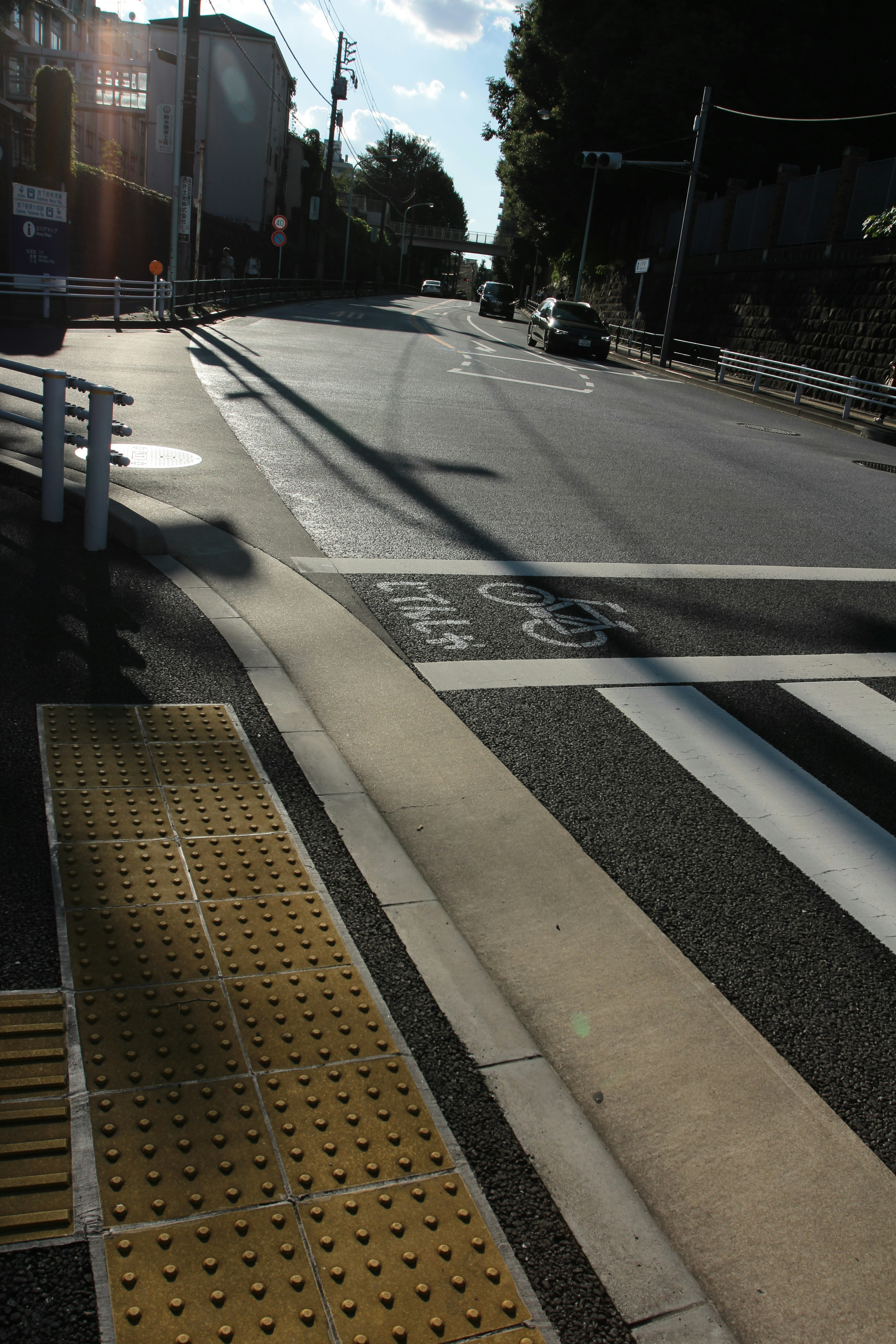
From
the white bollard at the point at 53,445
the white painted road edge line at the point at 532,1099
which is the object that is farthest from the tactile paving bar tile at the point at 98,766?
the white bollard at the point at 53,445

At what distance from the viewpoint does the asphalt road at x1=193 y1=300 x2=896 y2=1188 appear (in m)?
3.49

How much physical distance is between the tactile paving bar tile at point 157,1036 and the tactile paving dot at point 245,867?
486 millimetres

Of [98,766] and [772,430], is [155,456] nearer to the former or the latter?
[98,766]

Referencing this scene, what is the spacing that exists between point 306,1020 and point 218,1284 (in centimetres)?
81

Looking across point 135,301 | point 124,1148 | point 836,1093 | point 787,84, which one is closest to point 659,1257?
point 836,1093

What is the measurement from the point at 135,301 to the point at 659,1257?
34994 mm

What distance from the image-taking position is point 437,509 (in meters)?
9.35

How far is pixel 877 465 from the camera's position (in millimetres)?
16844

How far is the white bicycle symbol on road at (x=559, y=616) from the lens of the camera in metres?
6.36

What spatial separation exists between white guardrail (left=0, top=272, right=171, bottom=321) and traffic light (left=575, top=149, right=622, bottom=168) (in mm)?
13931

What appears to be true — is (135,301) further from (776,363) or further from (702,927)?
(702,927)

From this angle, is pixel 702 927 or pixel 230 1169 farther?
pixel 702 927

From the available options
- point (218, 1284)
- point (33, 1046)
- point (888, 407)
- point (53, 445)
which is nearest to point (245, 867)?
point (33, 1046)

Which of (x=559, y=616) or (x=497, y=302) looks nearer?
(x=559, y=616)
